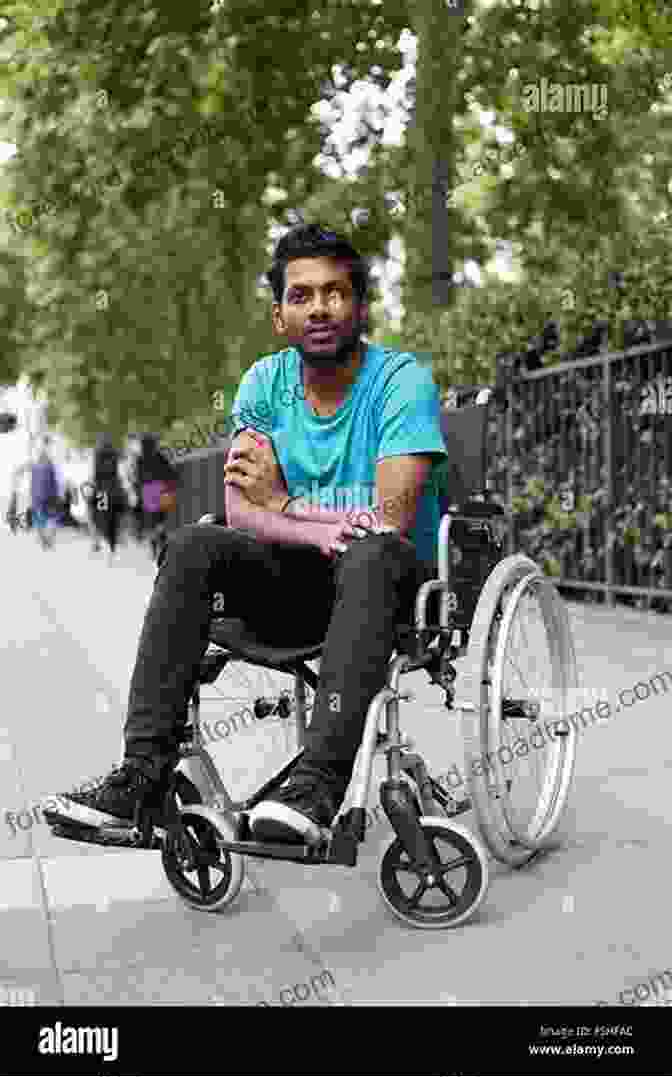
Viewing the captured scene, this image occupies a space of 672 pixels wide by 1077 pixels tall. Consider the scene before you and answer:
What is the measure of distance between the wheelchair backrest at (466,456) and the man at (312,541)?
0.20m

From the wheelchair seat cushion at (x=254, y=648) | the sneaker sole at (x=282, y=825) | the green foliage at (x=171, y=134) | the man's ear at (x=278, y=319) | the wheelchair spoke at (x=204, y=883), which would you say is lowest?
the wheelchair spoke at (x=204, y=883)

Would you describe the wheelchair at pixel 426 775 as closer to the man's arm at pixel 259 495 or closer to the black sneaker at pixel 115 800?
the black sneaker at pixel 115 800

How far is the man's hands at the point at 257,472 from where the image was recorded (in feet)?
13.4

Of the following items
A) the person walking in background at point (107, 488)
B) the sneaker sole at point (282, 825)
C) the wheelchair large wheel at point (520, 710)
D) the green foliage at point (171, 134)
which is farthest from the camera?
the person walking in background at point (107, 488)

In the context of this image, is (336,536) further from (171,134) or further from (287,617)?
(171,134)

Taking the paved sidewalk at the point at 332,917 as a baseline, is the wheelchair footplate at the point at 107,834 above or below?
above

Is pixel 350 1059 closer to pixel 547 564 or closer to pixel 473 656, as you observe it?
pixel 473 656

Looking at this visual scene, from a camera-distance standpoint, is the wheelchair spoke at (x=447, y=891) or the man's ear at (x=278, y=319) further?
the man's ear at (x=278, y=319)

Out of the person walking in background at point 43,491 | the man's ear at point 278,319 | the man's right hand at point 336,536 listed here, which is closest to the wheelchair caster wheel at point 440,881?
the man's right hand at point 336,536

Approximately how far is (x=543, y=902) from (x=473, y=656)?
61cm

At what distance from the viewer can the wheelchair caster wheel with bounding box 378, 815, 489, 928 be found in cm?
362

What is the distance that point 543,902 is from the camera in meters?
3.86

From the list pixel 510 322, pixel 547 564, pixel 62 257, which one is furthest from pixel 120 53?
pixel 547 564

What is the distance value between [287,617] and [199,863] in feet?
1.95
